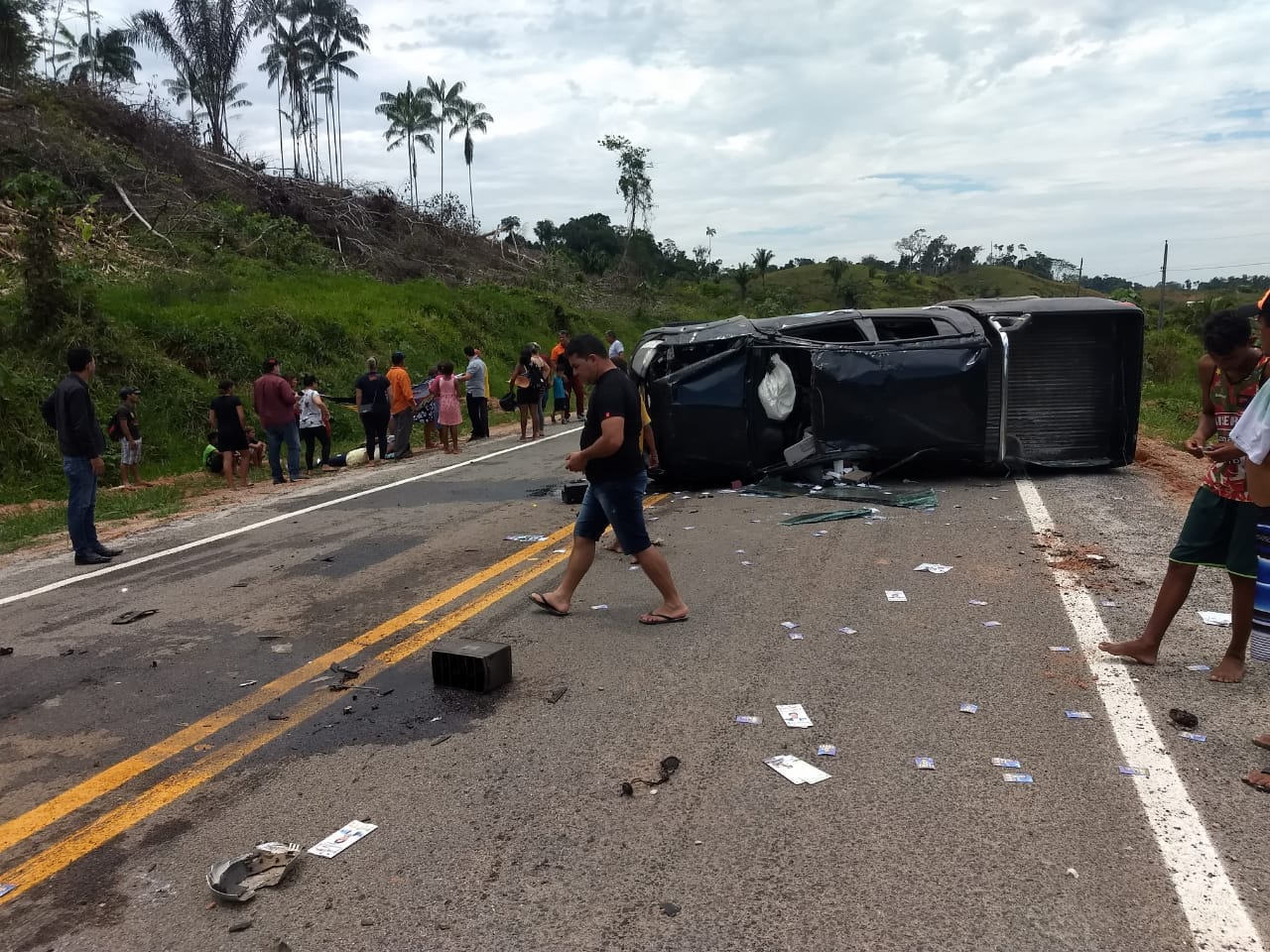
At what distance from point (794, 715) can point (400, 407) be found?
11.7 meters

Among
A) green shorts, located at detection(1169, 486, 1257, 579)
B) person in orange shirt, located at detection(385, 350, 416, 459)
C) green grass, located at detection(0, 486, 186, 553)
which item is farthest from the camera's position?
person in orange shirt, located at detection(385, 350, 416, 459)

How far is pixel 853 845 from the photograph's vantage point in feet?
10.1

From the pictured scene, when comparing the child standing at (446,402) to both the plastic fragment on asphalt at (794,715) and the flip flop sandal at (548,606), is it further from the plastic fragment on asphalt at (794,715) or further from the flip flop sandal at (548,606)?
the plastic fragment on asphalt at (794,715)

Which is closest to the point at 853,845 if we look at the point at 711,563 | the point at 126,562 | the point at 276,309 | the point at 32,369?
the point at 711,563

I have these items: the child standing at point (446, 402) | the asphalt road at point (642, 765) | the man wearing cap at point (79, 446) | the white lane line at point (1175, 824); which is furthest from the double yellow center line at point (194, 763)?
the child standing at point (446, 402)

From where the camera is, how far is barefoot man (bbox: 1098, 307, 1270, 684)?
14.0 ft

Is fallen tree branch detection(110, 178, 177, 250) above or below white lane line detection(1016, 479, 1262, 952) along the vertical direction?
above

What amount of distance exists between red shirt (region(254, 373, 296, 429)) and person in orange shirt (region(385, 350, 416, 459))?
2226 mm

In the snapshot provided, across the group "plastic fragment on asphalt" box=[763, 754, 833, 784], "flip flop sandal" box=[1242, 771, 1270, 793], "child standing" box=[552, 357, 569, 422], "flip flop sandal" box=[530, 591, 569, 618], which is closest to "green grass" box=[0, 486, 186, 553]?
"flip flop sandal" box=[530, 591, 569, 618]

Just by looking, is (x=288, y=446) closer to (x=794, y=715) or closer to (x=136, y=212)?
(x=794, y=715)

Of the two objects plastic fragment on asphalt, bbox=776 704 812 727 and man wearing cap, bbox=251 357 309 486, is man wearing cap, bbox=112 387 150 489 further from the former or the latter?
plastic fragment on asphalt, bbox=776 704 812 727

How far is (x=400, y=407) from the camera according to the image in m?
14.7

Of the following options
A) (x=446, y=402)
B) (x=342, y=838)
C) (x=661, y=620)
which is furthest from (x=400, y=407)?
(x=342, y=838)

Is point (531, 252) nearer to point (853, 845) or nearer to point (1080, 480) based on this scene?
point (1080, 480)
